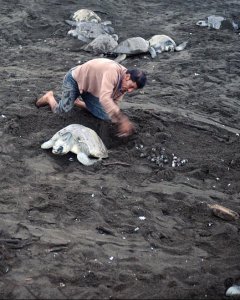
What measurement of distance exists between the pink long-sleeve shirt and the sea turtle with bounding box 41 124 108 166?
34 centimetres

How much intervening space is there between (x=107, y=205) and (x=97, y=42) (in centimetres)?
474

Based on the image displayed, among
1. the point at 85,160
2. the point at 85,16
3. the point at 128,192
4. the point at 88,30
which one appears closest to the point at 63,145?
the point at 85,160

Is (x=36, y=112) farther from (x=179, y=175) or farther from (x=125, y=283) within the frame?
(x=125, y=283)

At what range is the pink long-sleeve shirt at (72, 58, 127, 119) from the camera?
4766 millimetres

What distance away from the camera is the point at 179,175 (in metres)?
4.84

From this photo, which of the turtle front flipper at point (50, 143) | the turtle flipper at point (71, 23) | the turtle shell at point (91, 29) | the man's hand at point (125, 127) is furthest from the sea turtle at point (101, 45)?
the turtle front flipper at point (50, 143)

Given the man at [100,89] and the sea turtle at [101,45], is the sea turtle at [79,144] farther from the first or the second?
the sea turtle at [101,45]

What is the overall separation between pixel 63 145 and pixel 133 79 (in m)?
1.01

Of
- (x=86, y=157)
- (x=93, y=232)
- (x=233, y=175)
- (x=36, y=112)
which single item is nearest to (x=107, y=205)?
(x=93, y=232)

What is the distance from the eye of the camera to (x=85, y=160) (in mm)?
4848

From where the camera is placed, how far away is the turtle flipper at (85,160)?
4.83 meters

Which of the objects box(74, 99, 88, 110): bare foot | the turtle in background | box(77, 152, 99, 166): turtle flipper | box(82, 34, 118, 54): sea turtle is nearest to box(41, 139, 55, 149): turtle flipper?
box(77, 152, 99, 166): turtle flipper

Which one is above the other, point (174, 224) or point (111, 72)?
point (111, 72)

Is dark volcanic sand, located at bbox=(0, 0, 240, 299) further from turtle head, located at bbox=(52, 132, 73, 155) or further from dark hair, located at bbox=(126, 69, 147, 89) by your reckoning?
dark hair, located at bbox=(126, 69, 147, 89)
